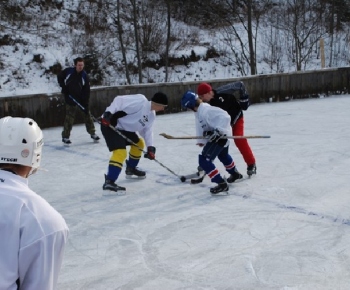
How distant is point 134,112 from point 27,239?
4073 mm

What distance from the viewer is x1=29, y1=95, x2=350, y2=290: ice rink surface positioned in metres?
3.21

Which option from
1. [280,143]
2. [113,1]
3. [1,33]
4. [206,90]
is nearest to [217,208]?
[206,90]

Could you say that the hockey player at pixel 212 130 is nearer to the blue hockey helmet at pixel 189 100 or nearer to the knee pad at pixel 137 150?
the blue hockey helmet at pixel 189 100

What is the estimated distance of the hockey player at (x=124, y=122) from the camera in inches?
205

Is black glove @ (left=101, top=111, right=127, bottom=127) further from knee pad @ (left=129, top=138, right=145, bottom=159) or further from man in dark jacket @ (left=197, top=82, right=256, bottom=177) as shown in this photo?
man in dark jacket @ (left=197, top=82, right=256, bottom=177)

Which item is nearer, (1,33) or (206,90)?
(206,90)

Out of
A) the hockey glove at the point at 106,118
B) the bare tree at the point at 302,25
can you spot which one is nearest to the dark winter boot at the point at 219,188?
the hockey glove at the point at 106,118

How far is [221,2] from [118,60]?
6599 mm

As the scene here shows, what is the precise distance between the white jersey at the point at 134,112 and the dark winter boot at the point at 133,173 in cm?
58

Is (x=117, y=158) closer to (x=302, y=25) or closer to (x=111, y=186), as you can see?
(x=111, y=186)

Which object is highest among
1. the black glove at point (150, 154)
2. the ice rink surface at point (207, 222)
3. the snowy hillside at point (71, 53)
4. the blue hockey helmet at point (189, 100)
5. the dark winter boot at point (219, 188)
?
the snowy hillside at point (71, 53)

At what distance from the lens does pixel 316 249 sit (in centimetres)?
356

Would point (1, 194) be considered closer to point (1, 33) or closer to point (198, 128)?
point (198, 128)

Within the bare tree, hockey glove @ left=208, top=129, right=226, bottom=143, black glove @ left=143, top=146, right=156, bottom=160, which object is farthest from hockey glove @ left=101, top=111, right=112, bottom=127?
the bare tree
